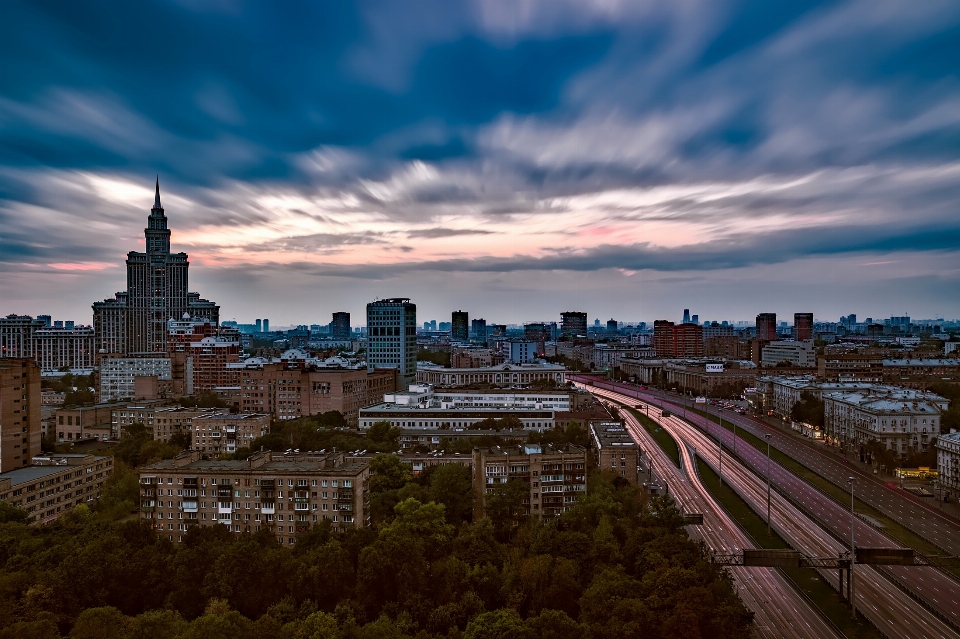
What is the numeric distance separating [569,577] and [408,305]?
7818cm

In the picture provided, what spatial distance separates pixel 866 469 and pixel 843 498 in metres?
12.0

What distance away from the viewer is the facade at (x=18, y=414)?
47.3 metres

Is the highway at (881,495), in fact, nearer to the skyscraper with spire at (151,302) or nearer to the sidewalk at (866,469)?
the sidewalk at (866,469)

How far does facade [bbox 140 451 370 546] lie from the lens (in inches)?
1435

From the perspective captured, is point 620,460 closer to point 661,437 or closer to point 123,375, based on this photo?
point 661,437

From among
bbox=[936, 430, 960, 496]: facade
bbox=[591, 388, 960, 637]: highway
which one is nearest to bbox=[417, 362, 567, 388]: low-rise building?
bbox=[591, 388, 960, 637]: highway

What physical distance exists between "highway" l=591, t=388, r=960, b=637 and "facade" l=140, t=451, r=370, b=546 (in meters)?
25.6

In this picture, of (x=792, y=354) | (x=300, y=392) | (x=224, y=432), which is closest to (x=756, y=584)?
(x=224, y=432)

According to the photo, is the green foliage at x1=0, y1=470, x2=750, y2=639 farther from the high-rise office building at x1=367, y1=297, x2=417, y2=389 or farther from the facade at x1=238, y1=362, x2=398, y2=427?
the high-rise office building at x1=367, y1=297, x2=417, y2=389

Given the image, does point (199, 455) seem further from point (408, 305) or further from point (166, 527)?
point (408, 305)

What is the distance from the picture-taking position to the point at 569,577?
1115 inches

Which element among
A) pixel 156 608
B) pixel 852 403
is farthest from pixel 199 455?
pixel 852 403

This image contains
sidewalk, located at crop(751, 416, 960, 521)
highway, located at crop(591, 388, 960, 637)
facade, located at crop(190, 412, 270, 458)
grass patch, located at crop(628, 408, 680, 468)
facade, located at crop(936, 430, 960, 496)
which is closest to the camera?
highway, located at crop(591, 388, 960, 637)

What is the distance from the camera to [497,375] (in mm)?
110875
